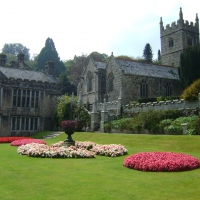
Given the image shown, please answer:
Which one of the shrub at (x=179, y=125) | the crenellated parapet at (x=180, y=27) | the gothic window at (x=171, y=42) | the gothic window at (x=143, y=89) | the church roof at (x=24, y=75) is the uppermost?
the crenellated parapet at (x=180, y=27)

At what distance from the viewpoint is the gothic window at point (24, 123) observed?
3544cm

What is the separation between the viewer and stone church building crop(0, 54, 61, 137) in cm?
3478

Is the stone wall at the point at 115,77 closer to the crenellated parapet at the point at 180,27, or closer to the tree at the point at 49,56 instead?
the crenellated parapet at the point at 180,27

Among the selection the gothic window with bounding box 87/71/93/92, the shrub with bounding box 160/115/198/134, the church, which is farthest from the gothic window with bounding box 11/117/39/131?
the shrub with bounding box 160/115/198/134

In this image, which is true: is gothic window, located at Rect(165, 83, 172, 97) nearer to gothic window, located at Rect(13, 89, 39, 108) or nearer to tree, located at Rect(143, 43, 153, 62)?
gothic window, located at Rect(13, 89, 39, 108)

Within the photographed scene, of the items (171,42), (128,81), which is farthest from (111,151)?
(171,42)

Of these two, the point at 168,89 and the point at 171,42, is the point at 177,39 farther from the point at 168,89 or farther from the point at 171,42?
the point at 168,89

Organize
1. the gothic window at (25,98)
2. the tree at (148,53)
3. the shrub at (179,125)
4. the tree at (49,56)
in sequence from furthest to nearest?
the tree at (49,56) → the tree at (148,53) → the gothic window at (25,98) → the shrub at (179,125)

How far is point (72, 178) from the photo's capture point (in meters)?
8.74

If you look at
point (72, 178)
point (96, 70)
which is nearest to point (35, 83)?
point (96, 70)

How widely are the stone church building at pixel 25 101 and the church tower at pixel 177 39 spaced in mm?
27189

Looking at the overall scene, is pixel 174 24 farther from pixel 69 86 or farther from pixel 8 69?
pixel 8 69

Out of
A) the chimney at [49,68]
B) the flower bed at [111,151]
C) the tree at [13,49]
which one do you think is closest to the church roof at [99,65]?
the chimney at [49,68]

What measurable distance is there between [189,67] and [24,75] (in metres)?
24.8
